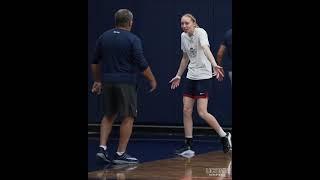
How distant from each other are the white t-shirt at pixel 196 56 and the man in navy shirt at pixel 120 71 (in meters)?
1.27

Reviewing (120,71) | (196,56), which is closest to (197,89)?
(196,56)

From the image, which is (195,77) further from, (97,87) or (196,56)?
(97,87)

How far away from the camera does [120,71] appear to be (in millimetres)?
8188

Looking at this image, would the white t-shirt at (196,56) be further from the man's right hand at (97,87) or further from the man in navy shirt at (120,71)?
the man's right hand at (97,87)

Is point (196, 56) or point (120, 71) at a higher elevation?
point (196, 56)

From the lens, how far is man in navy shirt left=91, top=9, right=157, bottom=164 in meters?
8.15

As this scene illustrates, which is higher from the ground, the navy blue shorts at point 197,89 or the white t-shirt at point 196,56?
the white t-shirt at point 196,56

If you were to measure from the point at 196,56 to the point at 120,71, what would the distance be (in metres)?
1.57

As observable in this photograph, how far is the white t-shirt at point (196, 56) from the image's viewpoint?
30.7 feet

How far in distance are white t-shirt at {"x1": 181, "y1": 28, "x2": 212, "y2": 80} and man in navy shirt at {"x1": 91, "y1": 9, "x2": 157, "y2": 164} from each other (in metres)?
1.27

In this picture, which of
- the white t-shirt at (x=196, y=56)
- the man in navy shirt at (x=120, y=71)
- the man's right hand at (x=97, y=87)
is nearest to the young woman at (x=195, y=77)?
the white t-shirt at (x=196, y=56)
